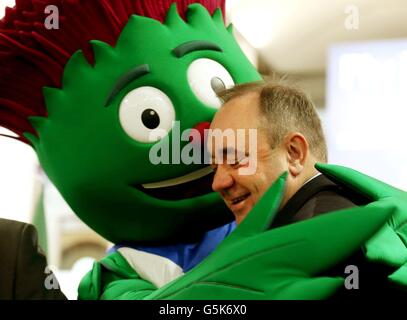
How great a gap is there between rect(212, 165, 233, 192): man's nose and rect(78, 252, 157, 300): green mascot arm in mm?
212

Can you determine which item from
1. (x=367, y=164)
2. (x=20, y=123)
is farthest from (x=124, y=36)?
(x=367, y=164)

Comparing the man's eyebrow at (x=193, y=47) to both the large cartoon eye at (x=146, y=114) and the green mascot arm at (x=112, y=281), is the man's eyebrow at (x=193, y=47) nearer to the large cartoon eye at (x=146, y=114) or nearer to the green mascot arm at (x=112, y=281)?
the large cartoon eye at (x=146, y=114)

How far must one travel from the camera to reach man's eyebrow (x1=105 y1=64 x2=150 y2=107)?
1095 mm

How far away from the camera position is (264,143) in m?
0.94

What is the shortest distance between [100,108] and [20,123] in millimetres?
191

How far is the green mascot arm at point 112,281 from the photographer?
1.07 metres

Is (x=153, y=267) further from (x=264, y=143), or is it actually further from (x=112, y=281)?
(x=264, y=143)

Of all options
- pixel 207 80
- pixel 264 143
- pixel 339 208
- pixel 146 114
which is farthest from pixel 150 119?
pixel 339 208

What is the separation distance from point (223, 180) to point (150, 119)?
193mm

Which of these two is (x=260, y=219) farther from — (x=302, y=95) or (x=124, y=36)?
(x=124, y=36)

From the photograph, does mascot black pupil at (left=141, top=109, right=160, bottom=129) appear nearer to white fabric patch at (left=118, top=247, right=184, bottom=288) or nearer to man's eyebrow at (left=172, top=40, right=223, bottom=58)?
man's eyebrow at (left=172, top=40, right=223, bottom=58)

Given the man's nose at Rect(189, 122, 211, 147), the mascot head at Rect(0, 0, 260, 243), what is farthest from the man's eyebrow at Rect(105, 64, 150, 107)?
the man's nose at Rect(189, 122, 211, 147)

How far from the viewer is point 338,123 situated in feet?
9.11

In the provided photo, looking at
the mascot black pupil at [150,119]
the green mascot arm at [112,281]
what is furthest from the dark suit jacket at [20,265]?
the mascot black pupil at [150,119]
